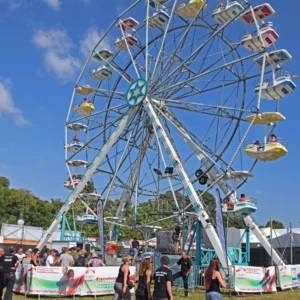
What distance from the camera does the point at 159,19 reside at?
2442cm

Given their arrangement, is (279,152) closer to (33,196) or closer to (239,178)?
(239,178)

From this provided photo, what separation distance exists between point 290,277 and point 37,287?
10.5 meters

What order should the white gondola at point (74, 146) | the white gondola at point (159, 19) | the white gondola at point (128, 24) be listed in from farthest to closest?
the white gondola at point (74, 146) → the white gondola at point (128, 24) → the white gondola at point (159, 19)

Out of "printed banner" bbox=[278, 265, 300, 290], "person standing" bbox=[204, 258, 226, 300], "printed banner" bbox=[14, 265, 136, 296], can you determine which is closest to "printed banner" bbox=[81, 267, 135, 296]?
"printed banner" bbox=[14, 265, 136, 296]

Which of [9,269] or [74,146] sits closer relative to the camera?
[9,269]

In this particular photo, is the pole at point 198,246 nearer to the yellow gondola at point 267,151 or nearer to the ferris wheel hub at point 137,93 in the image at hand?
the yellow gondola at point 267,151

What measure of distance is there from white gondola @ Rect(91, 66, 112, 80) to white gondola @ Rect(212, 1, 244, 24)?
→ 24.6 ft

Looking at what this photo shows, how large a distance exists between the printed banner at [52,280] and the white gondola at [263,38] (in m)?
12.6

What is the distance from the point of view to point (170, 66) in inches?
910

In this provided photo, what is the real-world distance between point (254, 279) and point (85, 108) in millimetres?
14697

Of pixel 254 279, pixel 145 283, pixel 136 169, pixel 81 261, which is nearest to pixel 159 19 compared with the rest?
pixel 136 169

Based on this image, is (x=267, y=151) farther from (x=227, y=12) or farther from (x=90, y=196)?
(x=90, y=196)

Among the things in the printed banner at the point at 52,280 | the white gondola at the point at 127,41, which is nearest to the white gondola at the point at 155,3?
the white gondola at the point at 127,41

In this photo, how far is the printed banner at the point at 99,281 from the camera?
44.7ft
